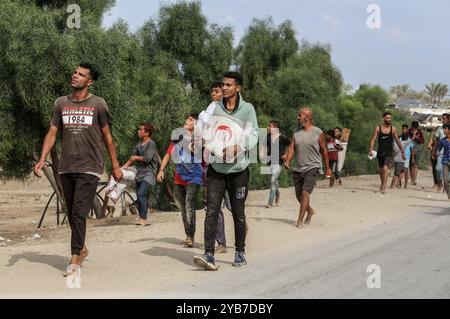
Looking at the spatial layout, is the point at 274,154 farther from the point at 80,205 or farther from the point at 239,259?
the point at 80,205

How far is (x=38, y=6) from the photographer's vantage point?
1886 cm

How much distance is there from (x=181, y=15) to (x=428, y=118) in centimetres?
6090

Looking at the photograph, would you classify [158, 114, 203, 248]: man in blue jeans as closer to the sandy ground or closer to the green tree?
the sandy ground

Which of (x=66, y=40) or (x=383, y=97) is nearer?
(x=66, y=40)

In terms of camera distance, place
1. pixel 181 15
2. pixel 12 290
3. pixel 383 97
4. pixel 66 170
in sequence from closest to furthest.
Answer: pixel 12 290 → pixel 66 170 → pixel 181 15 → pixel 383 97

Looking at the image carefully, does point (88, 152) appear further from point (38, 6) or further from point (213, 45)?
point (213, 45)

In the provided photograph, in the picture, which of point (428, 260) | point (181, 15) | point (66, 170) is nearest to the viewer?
point (66, 170)

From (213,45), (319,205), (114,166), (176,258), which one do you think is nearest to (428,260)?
(176,258)

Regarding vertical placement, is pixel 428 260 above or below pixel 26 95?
below

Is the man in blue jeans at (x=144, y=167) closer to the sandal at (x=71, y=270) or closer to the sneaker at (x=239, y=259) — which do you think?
the sneaker at (x=239, y=259)

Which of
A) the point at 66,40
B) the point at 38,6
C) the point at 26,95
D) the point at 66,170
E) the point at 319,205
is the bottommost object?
the point at 319,205

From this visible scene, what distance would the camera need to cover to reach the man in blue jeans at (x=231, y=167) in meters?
8.11

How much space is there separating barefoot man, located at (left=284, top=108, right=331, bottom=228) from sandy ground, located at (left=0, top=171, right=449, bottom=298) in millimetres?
564

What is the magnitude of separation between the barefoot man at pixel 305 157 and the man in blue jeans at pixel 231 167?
13.1 feet
